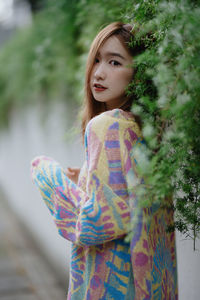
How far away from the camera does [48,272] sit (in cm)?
378

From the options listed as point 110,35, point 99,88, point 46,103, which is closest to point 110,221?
point 99,88

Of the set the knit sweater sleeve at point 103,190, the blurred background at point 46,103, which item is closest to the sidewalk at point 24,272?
the blurred background at point 46,103

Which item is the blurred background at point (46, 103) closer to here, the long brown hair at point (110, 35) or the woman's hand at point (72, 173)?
the long brown hair at point (110, 35)

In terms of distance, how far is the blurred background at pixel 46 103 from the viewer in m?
1.99

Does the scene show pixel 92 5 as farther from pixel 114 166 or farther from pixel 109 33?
pixel 114 166

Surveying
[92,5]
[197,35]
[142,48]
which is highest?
[92,5]

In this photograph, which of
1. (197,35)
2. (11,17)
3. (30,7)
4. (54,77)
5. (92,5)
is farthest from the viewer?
(11,17)

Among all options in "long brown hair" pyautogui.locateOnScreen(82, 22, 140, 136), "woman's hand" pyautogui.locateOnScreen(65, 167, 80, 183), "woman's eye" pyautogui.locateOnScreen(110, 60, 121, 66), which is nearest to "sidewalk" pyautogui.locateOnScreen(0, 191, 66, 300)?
"woman's hand" pyautogui.locateOnScreen(65, 167, 80, 183)

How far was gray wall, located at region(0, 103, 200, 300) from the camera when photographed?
1.69m

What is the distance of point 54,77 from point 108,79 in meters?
2.49

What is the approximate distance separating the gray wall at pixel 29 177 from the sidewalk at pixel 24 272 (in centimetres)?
13

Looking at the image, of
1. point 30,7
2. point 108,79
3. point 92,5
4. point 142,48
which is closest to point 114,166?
point 108,79

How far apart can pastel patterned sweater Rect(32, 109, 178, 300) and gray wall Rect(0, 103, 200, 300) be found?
1.22 ft

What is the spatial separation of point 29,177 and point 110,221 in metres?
4.29
